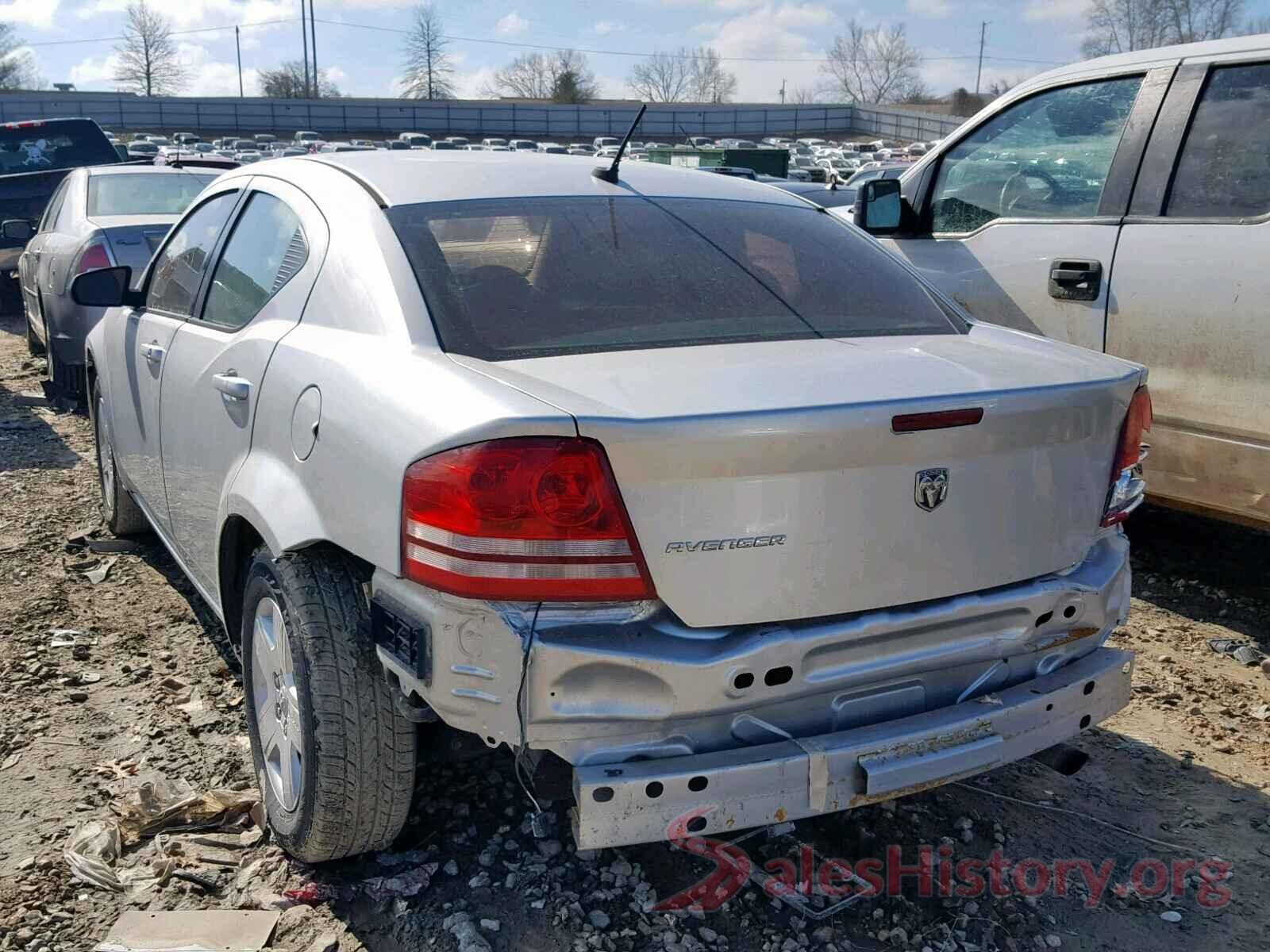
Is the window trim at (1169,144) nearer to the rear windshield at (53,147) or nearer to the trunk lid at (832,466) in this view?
the trunk lid at (832,466)

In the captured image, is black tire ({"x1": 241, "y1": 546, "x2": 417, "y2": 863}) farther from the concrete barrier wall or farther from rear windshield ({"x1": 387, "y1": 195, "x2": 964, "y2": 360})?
the concrete barrier wall

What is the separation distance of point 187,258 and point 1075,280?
3.24 meters

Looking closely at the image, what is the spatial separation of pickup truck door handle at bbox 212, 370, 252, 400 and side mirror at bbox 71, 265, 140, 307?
1.30 m

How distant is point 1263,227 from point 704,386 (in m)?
2.59

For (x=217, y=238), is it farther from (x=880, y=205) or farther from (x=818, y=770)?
(x=880, y=205)

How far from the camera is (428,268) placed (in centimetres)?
267

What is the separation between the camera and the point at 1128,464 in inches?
106

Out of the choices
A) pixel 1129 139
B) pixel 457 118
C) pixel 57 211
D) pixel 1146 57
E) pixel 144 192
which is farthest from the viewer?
pixel 457 118

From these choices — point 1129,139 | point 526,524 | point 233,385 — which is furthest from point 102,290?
point 1129,139

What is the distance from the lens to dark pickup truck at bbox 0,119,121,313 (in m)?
11.5

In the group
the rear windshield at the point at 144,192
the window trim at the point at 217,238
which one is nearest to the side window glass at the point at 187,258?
the window trim at the point at 217,238

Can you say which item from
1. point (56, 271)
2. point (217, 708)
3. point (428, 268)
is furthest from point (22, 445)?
point (428, 268)

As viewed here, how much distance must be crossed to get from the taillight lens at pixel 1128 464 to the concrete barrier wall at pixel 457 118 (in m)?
59.4

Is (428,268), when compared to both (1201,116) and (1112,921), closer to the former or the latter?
(1112,921)
